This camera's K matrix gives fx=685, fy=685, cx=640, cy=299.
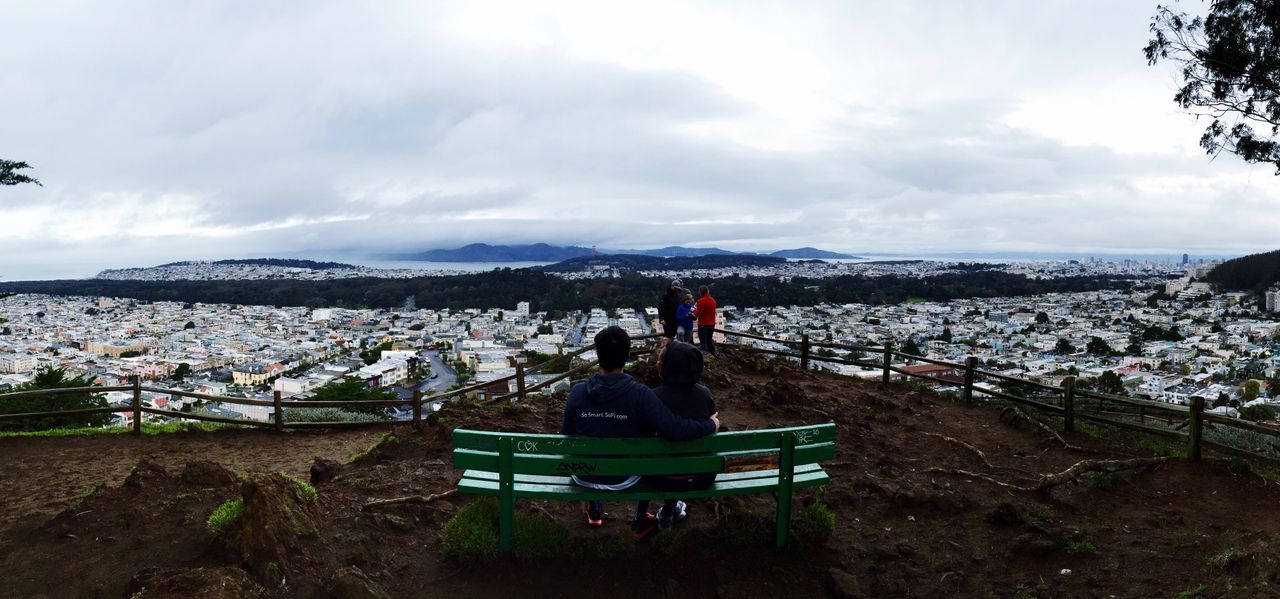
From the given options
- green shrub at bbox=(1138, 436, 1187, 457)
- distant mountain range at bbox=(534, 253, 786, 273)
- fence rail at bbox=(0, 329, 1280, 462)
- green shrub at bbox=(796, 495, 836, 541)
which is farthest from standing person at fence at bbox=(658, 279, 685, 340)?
distant mountain range at bbox=(534, 253, 786, 273)

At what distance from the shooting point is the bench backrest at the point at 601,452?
12.4 ft

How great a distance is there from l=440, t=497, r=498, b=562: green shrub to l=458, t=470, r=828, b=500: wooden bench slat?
313 millimetres

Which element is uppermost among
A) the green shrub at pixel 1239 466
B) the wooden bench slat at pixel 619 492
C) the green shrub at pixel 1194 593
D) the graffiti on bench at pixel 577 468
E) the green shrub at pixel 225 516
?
the graffiti on bench at pixel 577 468

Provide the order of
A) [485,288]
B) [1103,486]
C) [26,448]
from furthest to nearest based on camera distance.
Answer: [485,288]
[26,448]
[1103,486]

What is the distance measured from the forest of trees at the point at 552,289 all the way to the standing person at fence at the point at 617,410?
38.9 m

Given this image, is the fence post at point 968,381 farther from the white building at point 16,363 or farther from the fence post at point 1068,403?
the white building at point 16,363

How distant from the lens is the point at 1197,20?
27.8ft

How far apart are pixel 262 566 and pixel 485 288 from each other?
69.0m

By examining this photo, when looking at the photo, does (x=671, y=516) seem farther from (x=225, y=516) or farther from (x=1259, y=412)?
(x=1259, y=412)

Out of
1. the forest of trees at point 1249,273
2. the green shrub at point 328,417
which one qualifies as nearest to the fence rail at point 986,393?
the green shrub at point 328,417

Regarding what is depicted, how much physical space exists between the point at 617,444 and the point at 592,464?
0.60ft

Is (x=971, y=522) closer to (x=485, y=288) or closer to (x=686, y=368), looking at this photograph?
(x=686, y=368)

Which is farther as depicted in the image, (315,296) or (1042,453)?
(315,296)

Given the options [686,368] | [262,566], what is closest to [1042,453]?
[686,368]
